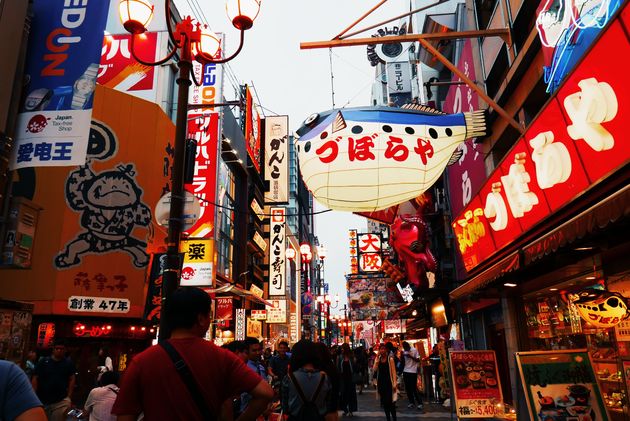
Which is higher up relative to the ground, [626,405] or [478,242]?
[478,242]

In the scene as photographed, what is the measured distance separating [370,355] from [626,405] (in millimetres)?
28365

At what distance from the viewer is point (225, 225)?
33344 mm

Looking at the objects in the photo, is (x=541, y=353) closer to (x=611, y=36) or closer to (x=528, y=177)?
(x=528, y=177)

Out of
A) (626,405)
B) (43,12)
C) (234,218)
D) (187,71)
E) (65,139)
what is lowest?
(626,405)

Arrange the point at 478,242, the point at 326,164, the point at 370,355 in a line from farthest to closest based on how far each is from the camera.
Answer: the point at 370,355 → the point at 478,242 → the point at 326,164

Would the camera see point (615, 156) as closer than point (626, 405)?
Yes

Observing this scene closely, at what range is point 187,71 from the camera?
7461mm

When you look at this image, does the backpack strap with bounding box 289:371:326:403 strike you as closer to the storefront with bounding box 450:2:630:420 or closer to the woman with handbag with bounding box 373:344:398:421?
the storefront with bounding box 450:2:630:420

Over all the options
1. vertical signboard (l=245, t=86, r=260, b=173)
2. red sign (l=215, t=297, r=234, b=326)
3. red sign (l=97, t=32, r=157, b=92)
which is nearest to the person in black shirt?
red sign (l=215, t=297, r=234, b=326)

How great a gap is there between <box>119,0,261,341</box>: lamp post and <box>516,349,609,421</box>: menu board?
5091mm

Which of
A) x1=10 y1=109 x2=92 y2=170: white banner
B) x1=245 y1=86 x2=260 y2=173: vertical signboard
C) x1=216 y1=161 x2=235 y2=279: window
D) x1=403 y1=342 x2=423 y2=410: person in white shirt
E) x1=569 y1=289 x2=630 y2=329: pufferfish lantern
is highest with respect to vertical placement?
x1=245 y1=86 x2=260 y2=173: vertical signboard

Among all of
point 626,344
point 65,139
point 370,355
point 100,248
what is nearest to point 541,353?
point 626,344

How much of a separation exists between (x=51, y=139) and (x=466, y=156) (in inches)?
465

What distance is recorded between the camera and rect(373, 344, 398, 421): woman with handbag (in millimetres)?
11211
